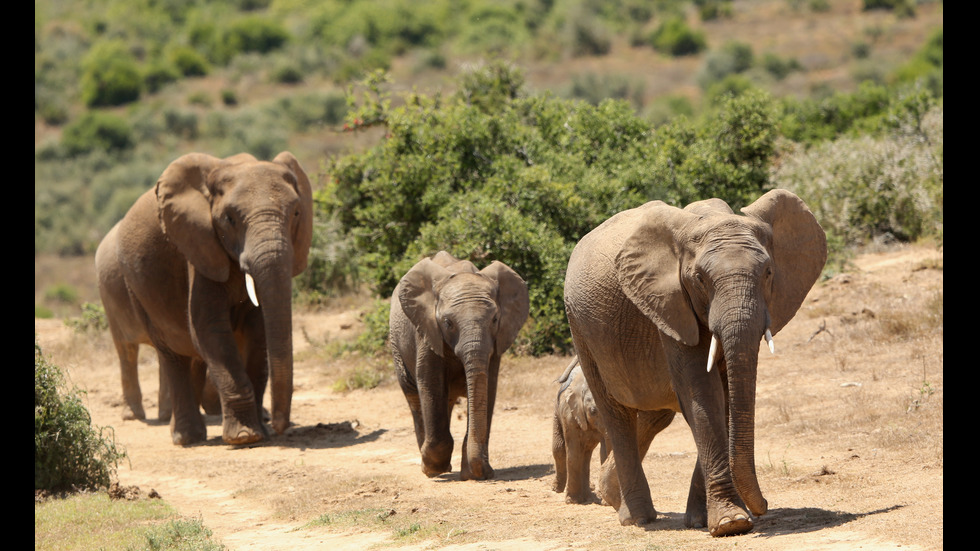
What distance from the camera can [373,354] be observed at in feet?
53.8

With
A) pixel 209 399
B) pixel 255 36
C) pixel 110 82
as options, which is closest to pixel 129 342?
pixel 209 399

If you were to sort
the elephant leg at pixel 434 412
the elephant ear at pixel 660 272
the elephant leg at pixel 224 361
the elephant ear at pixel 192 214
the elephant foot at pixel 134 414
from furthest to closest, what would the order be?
1. the elephant foot at pixel 134 414
2. the elephant ear at pixel 192 214
3. the elephant leg at pixel 224 361
4. the elephant leg at pixel 434 412
5. the elephant ear at pixel 660 272

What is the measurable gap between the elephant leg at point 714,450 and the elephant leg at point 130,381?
10.1 metres

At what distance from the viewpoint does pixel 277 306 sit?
12430 millimetres

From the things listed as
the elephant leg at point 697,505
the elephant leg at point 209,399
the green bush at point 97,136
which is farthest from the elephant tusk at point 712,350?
the green bush at point 97,136

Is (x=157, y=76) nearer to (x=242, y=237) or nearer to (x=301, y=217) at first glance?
(x=301, y=217)

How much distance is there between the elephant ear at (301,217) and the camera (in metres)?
13.3

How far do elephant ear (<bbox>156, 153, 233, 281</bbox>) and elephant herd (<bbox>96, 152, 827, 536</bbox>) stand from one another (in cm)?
2

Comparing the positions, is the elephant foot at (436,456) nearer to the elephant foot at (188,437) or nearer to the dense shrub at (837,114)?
the elephant foot at (188,437)

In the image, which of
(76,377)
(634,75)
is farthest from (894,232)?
(634,75)

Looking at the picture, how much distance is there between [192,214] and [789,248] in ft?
24.2

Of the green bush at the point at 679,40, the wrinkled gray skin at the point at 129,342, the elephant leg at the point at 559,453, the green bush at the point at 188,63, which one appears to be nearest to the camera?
the elephant leg at the point at 559,453

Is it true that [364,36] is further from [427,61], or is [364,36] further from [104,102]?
[104,102]
